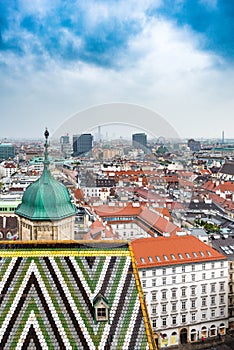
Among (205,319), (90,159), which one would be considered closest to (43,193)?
(90,159)

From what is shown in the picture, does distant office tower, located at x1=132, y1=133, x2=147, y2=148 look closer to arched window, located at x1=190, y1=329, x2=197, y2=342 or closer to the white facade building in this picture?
the white facade building

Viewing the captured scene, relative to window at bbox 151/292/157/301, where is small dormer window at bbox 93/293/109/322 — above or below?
above

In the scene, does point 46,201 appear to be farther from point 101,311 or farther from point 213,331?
point 213,331

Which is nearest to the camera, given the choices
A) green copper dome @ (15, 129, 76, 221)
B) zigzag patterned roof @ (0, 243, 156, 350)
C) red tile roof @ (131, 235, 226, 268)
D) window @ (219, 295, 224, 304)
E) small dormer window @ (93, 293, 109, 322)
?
zigzag patterned roof @ (0, 243, 156, 350)

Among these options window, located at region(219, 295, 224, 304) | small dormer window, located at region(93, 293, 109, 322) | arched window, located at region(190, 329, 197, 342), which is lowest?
arched window, located at region(190, 329, 197, 342)

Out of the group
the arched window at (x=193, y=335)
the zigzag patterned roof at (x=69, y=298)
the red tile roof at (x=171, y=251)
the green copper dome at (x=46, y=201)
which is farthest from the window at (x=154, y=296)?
the zigzag patterned roof at (x=69, y=298)

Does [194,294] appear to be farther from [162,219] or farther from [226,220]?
[226,220]

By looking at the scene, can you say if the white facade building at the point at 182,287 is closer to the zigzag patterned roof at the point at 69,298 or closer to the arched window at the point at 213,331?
the arched window at the point at 213,331

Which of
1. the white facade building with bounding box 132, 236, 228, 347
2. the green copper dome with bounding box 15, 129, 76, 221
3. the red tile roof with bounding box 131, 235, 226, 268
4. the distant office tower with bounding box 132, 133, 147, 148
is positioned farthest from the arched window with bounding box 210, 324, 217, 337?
the green copper dome with bounding box 15, 129, 76, 221

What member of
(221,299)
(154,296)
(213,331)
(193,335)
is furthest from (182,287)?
(213,331)
